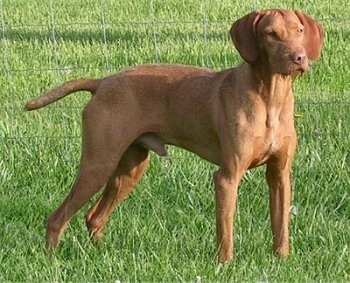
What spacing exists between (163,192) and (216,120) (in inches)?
48.3

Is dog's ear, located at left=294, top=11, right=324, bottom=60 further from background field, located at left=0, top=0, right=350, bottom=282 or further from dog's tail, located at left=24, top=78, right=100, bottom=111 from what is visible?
dog's tail, located at left=24, top=78, right=100, bottom=111

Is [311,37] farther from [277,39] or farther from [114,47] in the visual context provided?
[114,47]

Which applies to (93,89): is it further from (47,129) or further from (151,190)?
(47,129)

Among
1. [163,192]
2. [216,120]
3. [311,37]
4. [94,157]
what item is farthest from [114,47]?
[311,37]

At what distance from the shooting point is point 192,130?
6.18 m

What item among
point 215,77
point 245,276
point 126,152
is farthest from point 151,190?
point 245,276

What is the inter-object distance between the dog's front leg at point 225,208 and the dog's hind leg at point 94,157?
63 centimetres

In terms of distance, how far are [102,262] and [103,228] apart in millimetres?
684

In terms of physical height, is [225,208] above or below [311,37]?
below

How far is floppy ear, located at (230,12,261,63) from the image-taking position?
575cm

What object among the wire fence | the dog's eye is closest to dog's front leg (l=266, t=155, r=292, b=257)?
the dog's eye

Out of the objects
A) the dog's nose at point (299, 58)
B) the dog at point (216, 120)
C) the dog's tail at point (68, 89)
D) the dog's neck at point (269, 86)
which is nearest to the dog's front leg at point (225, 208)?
the dog at point (216, 120)

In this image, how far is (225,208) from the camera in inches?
231

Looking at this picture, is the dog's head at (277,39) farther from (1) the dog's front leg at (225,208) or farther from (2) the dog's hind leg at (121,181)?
(2) the dog's hind leg at (121,181)
